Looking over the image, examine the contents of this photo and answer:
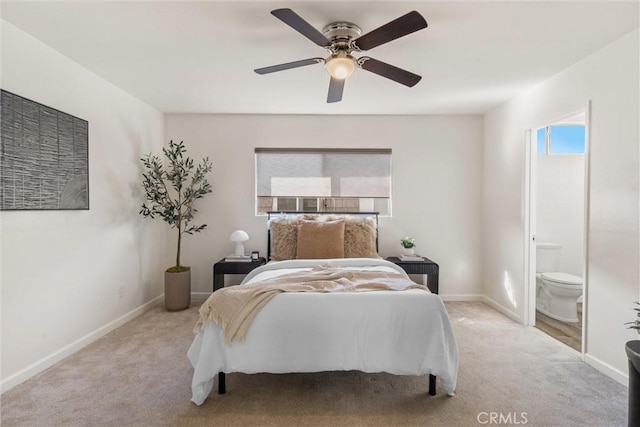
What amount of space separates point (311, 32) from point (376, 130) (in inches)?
103

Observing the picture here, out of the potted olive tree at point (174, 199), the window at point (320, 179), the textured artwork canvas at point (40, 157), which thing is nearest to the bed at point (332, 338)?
the textured artwork canvas at point (40, 157)

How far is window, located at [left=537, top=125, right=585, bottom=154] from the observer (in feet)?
14.0

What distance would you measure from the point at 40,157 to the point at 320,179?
2885mm

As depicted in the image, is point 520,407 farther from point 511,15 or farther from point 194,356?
point 511,15

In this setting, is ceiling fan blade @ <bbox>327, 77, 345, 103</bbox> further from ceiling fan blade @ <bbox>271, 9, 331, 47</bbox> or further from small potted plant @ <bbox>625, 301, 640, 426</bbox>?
small potted plant @ <bbox>625, 301, 640, 426</bbox>

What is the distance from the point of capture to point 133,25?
7.09ft

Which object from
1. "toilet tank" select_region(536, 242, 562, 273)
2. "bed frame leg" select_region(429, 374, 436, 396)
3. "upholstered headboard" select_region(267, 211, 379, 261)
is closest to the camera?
"bed frame leg" select_region(429, 374, 436, 396)

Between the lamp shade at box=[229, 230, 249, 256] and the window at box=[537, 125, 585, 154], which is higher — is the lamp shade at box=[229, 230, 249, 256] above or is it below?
below

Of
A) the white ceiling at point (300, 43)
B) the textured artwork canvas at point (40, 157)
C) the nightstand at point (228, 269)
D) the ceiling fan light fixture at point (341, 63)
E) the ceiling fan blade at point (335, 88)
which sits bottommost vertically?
the nightstand at point (228, 269)

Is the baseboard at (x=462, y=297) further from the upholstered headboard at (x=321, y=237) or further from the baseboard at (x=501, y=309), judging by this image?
the upholstered headboard at (x=321, y=237)

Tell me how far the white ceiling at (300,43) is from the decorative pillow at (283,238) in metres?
1.47

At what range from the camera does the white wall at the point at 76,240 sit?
224cm

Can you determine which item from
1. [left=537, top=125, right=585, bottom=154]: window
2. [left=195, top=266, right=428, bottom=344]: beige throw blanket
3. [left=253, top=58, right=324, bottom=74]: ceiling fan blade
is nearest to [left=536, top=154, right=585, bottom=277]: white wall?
[left=537, top=125, right=585, bottom=154]: window

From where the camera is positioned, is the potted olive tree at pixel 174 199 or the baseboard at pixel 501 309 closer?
the baseboard at pixel 501 309
